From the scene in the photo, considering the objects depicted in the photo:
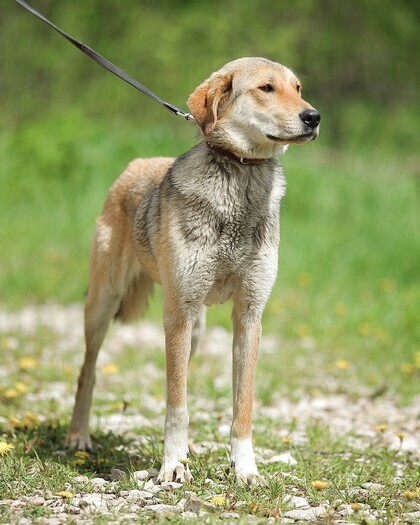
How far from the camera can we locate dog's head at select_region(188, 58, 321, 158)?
3.76 metres

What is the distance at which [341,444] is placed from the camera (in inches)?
184

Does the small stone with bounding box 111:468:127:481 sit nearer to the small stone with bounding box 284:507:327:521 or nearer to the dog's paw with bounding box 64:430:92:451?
the dog's paw with bounding box 64:430:92:451

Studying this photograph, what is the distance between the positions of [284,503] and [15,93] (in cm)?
1364

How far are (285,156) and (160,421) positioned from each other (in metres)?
7.04

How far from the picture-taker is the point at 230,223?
3.90m

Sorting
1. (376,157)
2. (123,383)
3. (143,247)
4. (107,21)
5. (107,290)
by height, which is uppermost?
(107,21)

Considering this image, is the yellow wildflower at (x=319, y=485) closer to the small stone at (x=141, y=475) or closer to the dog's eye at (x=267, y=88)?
the small stone at (x=141, y=475)

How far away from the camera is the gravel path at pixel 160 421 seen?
3383 millimetres

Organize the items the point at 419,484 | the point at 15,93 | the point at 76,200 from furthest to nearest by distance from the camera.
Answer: the point at 15,93, the point at 76,200, the point at 419,484

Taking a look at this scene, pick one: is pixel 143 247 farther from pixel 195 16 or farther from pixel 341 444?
pixel 195 16

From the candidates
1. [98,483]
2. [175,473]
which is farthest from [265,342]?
[98,483]

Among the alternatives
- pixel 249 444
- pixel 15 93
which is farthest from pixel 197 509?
pixel 15 93

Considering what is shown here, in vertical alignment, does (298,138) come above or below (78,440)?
above

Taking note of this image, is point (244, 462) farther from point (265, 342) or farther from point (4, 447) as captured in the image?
point (265, 342)
